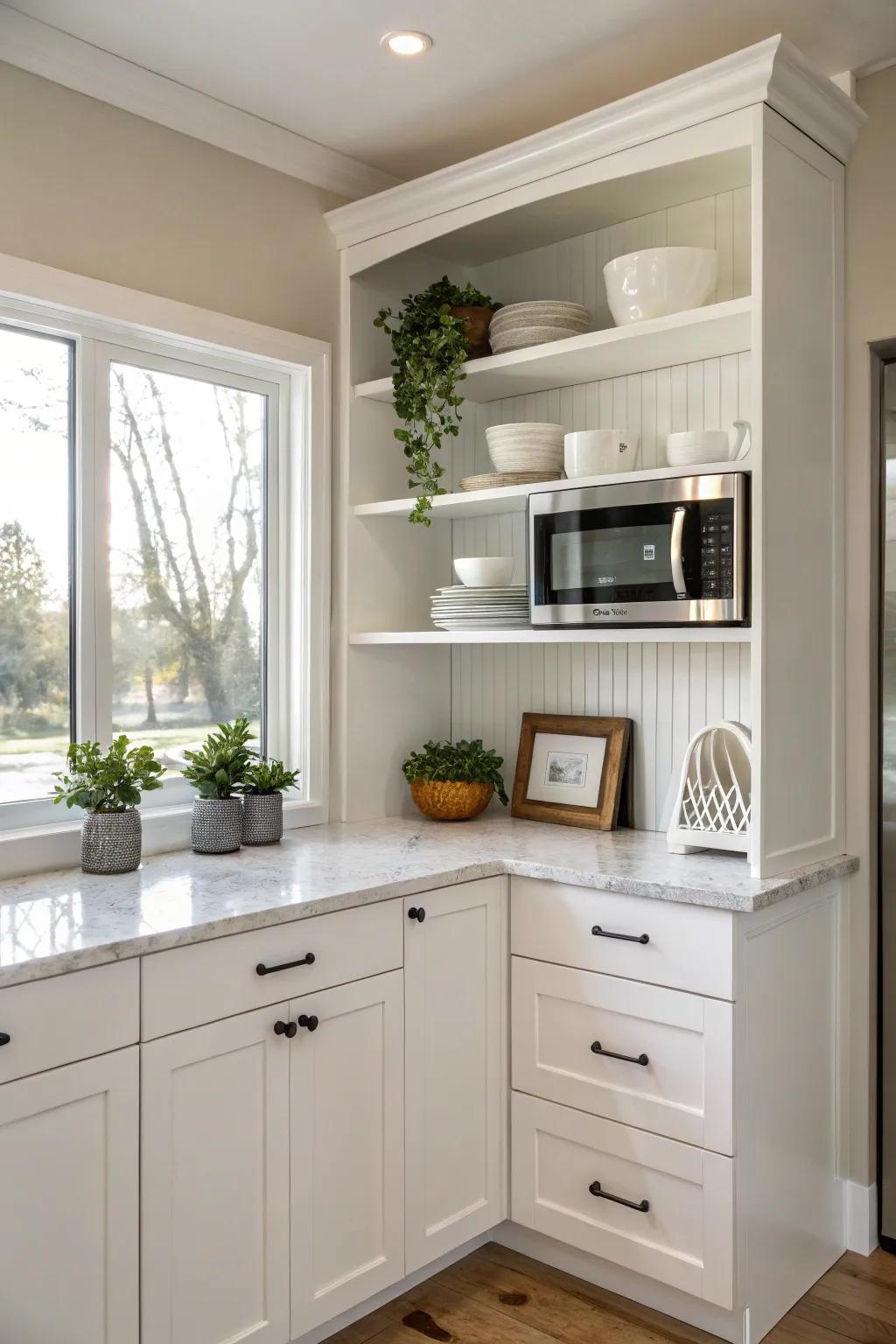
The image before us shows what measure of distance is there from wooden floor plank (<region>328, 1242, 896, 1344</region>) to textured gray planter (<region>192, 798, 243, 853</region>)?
100 centimetres

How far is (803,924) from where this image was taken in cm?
223

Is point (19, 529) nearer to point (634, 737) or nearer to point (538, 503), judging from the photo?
point (538, 503)

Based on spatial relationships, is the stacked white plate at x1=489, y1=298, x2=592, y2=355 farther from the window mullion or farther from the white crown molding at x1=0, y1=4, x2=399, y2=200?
the window mullion

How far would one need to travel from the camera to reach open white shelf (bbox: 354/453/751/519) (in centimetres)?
220

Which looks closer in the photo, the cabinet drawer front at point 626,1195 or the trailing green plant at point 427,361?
A: the cabinet drawer front at point 626,1195

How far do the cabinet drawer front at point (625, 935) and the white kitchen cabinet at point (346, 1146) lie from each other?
355 mm

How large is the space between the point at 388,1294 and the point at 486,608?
151 centimetres

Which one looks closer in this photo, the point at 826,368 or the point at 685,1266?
the point at 685,1266

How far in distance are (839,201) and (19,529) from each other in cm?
191

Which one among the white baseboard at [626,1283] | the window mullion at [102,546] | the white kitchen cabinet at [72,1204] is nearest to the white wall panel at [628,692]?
the white baseboard at [626,1283]

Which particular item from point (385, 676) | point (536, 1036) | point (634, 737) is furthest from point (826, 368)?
point (536, 1036)

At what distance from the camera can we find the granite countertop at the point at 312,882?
173cm

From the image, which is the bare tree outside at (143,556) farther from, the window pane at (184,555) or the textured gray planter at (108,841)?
the textured gray planter at (108,841)

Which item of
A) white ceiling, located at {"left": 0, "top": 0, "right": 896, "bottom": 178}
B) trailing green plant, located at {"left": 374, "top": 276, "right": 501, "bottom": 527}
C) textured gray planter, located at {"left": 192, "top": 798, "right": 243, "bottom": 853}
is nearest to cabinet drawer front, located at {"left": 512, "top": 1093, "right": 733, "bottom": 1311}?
textured gray planter, located at {"left": 192, "top": 798, "right": 243, "bottom": 853}
